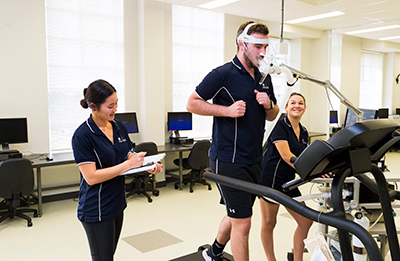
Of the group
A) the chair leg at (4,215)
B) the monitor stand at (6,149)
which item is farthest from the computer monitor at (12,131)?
the chair leg at (4,215)

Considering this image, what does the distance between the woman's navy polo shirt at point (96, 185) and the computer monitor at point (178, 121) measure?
4093mm

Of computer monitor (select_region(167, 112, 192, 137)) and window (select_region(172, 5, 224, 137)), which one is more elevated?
window (select_region(172, 5, 224, 137))

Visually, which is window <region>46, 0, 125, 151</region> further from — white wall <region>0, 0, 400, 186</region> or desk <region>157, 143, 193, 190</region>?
desk <region>157, 143, 193, 190</region>

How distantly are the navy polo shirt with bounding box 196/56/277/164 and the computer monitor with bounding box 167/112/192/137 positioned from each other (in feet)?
13.3

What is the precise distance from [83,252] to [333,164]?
10.0 ft

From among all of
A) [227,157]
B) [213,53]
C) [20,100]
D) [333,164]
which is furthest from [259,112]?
[213,53]

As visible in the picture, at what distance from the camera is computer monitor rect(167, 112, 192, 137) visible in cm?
619

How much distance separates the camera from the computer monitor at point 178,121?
619cm

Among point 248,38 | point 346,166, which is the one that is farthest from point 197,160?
point 346,166

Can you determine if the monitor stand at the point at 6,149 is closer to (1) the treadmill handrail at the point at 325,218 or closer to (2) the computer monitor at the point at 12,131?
(2) the computer monitor at the point at 12,131

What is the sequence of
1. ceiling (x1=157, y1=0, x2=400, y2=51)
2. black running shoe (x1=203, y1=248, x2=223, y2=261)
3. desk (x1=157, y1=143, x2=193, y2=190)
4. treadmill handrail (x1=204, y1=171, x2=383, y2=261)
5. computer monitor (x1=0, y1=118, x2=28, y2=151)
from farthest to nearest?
ceiling (x1=157, y1=0, x2=400, y2=51) → desk (x1=157, y1=143, x2=193, y2=190) → computer monitor (x1=0, y1=118, x2=28, y2=151) → black running shoe (x1=203, y1=248, x2=223, y2=261) → treadmill handrail (x1=204, y1=171, x2=383, y2=261)

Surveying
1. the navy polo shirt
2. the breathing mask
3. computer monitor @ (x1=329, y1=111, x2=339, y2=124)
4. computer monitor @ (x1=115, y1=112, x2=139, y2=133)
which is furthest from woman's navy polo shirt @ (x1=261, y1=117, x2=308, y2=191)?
computer monitor @ (x1=329, y1=111, x2=339, y2=124)

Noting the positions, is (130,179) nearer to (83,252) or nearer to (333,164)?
(83,252)

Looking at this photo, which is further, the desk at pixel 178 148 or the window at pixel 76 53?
the desk at pixel 178 148
